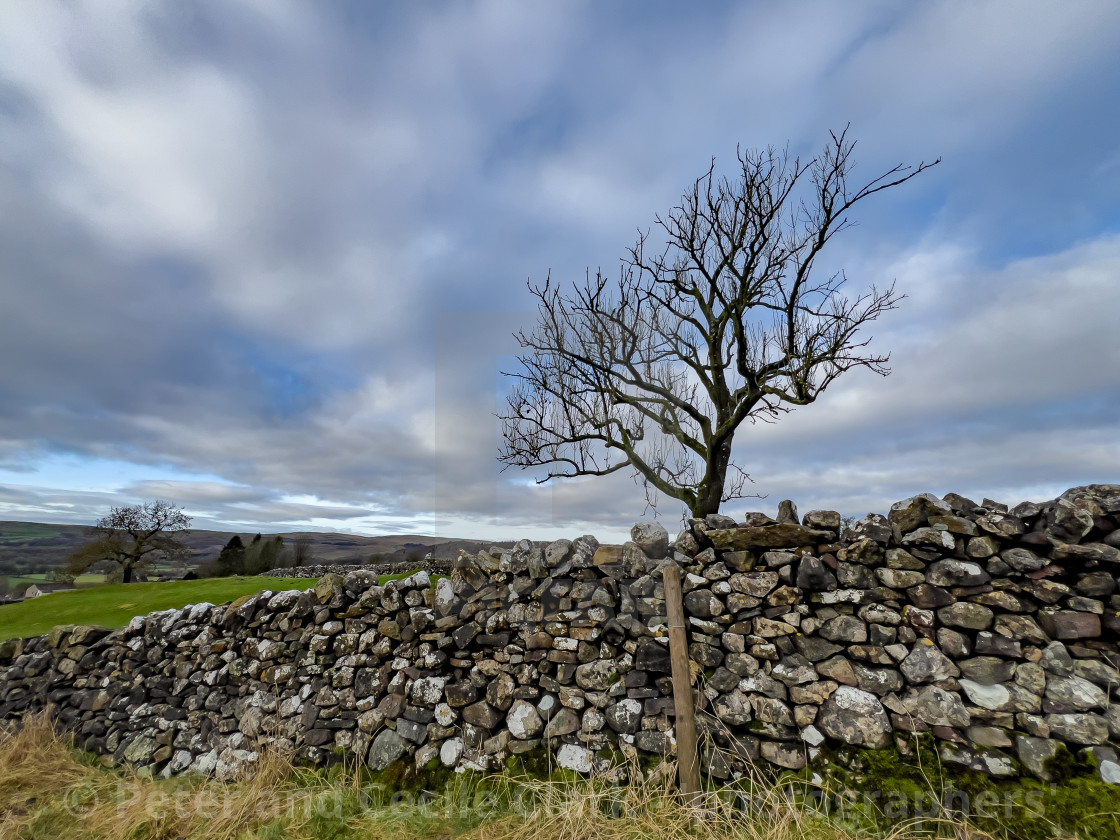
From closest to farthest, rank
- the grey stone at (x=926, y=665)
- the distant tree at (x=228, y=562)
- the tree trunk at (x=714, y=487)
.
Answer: the grey stone at (x=926, y=665)
the tree trunk at (x=714, y=487)
the distant tree at (x=228, y=562)

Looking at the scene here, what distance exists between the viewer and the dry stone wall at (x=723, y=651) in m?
3.72

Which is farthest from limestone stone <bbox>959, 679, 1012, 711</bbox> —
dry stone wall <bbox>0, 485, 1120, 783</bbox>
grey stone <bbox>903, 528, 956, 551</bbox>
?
grey stone <bbox>903, 528, 956, 551</bbox>

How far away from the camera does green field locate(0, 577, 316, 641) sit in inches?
370

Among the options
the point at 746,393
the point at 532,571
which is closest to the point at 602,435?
the point at 746,393

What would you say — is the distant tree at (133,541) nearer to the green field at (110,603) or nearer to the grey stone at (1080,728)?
the green field at (110,603)

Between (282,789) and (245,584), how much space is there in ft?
26.5

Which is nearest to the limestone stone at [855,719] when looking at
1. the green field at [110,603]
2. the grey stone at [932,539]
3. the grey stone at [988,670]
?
the grey stone at [988,670]

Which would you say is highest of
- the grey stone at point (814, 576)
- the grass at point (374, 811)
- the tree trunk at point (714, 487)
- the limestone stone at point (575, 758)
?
the tree trunk at point (714, 487)

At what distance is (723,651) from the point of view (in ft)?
14.7

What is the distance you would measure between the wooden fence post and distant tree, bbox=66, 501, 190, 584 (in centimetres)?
2957

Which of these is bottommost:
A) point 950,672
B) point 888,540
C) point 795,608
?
point 950,672

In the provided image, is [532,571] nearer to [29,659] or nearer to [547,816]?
[547,816]

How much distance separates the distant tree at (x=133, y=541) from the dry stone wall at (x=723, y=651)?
2353cm

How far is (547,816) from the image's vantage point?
4027mm
